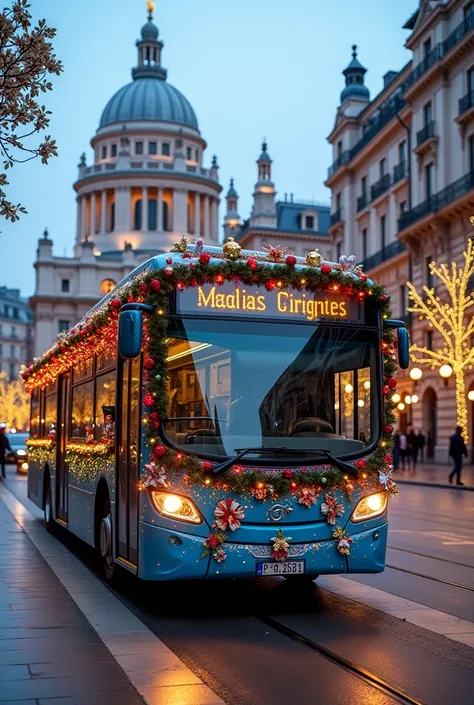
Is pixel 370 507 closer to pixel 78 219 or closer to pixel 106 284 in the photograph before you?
pixel 106 284

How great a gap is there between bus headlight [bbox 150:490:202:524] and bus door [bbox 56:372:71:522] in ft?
19.1

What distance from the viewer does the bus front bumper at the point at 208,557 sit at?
8539 millimetres

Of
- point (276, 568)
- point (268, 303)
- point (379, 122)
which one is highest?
point (379, 122)

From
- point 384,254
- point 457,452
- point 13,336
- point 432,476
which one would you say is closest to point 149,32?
point 13,336

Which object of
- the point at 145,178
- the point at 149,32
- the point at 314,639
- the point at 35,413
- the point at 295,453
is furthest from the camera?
the point at 149,32

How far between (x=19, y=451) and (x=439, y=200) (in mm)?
20602

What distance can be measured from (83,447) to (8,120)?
4556 mm

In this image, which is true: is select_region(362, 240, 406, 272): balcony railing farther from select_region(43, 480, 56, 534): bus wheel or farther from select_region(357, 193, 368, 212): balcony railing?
select_region(43, 480, 56, 534): bus wheel

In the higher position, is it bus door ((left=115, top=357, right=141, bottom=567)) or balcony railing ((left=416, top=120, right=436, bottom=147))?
balcony railing ((left=416, top=120, right=436, bottom=147))

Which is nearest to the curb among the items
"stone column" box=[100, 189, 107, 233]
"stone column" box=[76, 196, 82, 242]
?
"stone column" box=[100, 189, 107, 233]

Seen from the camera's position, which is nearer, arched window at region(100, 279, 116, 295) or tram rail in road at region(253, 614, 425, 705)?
tram rail in road at region(253, 614, 425, 705)

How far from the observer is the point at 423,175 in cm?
4647

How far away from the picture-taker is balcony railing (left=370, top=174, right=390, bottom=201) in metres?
52.4

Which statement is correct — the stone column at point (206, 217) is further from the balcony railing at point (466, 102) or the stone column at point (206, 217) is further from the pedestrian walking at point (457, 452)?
the pedestrian walking at point (457, 452)
